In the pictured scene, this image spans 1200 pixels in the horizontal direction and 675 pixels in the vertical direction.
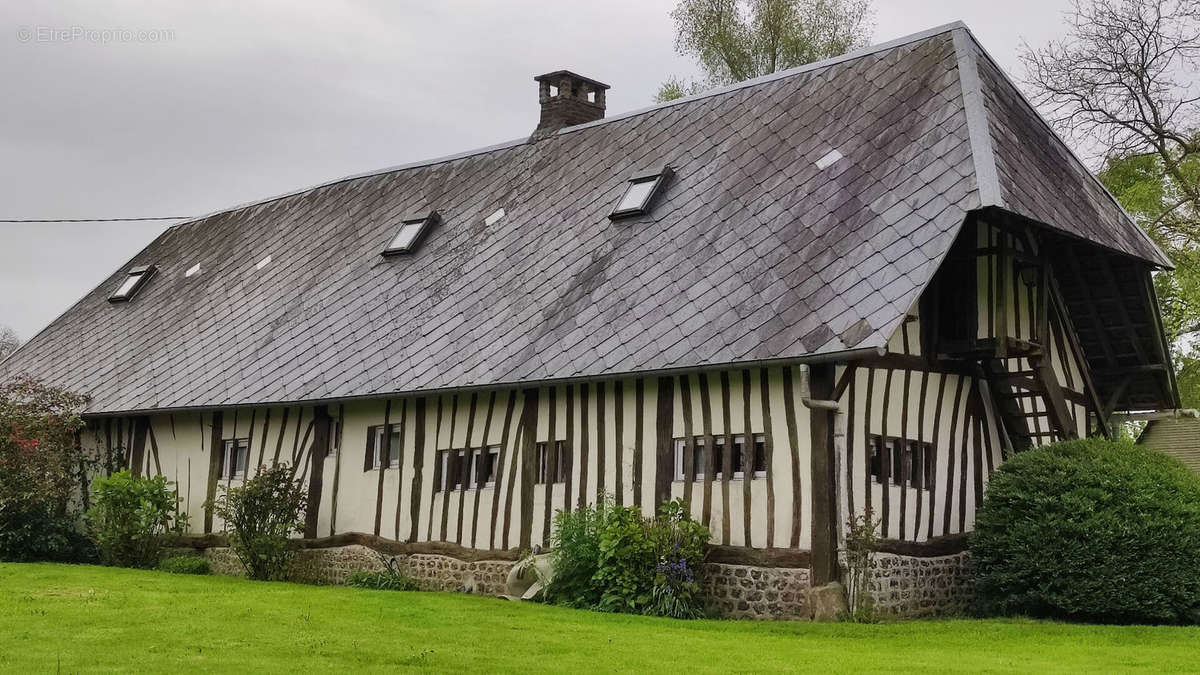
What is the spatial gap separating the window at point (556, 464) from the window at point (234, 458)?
5.74m

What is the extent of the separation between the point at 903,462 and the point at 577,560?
11.9ft

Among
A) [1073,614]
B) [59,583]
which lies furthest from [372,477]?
[1073,614]

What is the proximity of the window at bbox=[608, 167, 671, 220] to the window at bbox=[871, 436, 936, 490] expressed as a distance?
186 inches

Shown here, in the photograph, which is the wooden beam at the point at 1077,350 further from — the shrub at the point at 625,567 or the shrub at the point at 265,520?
the shrub at the point at 265,520

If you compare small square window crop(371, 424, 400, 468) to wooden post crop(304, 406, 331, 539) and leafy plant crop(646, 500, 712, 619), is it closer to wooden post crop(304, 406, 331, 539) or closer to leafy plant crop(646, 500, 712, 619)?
wooden post crop(304, 406, 331, 539)

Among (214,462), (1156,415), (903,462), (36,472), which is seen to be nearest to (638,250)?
(903,462)

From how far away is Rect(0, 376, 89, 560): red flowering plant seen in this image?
68.1 feet

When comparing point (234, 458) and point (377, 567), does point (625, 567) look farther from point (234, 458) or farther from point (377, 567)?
point (234, 458)

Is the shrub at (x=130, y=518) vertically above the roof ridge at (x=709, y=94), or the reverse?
the roof ridge at (x=709, y=94)

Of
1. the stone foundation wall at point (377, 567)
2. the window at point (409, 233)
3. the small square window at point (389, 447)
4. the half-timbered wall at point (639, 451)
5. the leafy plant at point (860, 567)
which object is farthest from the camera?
the window at point (409, 233)

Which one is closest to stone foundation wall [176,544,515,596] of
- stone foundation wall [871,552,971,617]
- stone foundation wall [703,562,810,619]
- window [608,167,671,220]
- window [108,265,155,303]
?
stone foundation wall [703,562,810,619]

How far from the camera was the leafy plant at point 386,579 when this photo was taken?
58.9 feet

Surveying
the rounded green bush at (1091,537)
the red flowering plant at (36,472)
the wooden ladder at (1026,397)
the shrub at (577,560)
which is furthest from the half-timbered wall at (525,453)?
the wooden ladder at (1026,397)

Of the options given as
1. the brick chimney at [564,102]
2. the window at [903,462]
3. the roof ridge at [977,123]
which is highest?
the brick chimney at [564,102]
